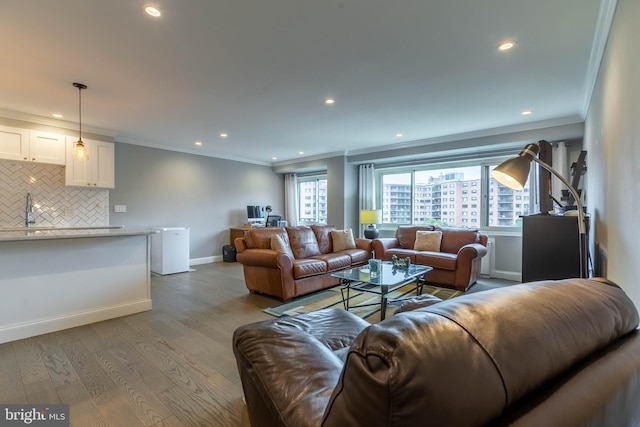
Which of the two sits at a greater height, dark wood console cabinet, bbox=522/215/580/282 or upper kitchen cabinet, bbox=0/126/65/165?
upper kitchen cabinet, bbox=0/126/65/165

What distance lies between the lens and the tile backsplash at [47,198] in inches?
170

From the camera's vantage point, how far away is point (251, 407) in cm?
114

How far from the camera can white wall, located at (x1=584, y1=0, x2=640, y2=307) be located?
4.80 ft

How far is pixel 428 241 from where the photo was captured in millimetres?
5094

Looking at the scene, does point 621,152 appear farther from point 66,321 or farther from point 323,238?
point 66,321

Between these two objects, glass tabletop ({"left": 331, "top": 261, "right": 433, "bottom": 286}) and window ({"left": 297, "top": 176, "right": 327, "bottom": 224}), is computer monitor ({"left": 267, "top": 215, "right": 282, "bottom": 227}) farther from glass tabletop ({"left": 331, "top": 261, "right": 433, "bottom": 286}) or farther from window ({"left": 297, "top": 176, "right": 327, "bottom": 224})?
glass tabletop ({"left": 331, "top": 261, "right": 433, "bottom": 286})

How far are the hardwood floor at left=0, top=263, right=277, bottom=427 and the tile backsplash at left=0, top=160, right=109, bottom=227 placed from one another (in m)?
2.58

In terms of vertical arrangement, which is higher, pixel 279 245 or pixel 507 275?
pixel 279 245

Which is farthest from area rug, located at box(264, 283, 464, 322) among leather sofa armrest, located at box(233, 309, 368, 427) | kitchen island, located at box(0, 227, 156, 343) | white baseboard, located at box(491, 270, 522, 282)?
leather sofa armrest, located at box(233, 309, 368, 427)

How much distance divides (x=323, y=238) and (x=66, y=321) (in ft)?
11.0

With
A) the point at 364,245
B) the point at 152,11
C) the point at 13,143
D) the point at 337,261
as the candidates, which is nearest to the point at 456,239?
the point at 364,245

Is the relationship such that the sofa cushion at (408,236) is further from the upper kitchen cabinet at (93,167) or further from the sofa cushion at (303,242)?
the upper kitchen cabinet at (93,167)


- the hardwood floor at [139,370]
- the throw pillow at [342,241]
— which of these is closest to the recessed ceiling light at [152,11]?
the hardwood floor at [139,370]

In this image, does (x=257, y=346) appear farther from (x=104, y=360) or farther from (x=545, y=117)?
(x=545, y=117)
